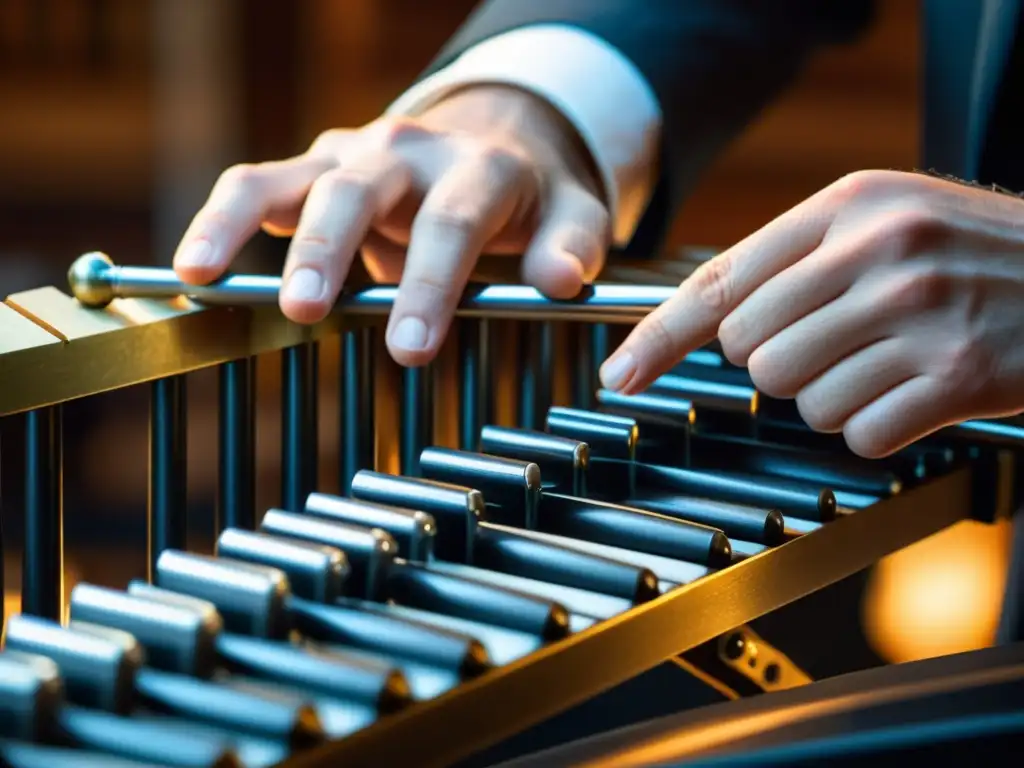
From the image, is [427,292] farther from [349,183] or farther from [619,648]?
[619,648]

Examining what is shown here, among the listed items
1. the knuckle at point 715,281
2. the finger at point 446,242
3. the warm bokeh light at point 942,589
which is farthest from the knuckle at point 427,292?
the warm bokeh light at point 942,589

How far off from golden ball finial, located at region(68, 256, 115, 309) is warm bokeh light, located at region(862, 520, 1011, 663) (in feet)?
3.90

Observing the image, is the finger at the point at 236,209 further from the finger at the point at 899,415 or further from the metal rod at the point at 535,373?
the finger at the point at 899,415

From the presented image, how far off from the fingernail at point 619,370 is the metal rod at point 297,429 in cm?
11

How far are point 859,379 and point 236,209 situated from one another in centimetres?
27

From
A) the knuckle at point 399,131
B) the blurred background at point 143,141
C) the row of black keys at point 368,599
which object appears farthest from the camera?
the blurred background at point 143,141

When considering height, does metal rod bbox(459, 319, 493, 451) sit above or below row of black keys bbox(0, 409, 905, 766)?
above

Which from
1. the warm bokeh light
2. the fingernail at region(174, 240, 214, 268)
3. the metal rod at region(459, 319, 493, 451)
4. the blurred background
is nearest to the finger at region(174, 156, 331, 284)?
the fingernail at region(174, 240, 214, 268)

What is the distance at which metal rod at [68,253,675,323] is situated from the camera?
0.49 meters

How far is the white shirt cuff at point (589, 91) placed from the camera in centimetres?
76

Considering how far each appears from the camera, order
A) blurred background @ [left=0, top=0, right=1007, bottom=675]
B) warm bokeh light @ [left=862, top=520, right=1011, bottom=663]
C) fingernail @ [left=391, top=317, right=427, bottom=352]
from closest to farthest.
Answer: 1. fingernail @ [left=391, top=317, right=427, bottom=352]
2. warm bokeh light @ [left=862, top=520, right=1011, bottom=663]
3. blurred background @ [left=0, top=0, right=1007, bottom=675]

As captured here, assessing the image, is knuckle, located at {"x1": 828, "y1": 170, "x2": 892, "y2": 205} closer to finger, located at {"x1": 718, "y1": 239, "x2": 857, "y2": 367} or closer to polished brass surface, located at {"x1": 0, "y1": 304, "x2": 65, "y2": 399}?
finger, located at {"x1": 718, "y1": 239, "x2": 857, "y2": 367}

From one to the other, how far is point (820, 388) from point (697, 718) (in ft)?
0.85

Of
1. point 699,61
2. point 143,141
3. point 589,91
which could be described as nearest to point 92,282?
point 589,91
